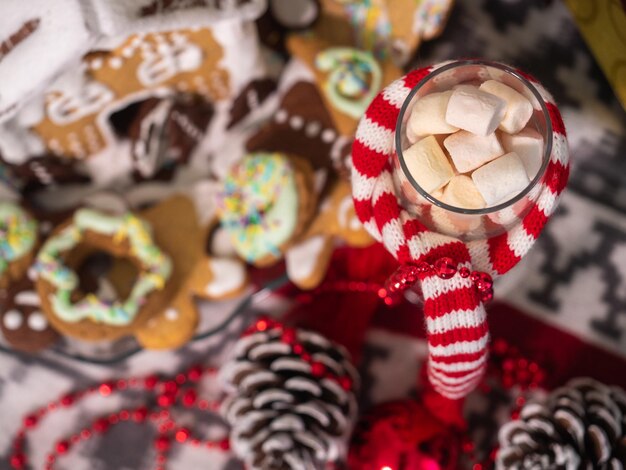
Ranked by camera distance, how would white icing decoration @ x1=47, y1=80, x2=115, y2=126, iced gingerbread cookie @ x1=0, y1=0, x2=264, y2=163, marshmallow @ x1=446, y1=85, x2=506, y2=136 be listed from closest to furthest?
marshmallow @ x1=446, y1=85, x2=506, y2=136
iced gingerbread cookie @ x1=0, y1=0, x2=264, y2=163
white icing decoration @ x1=47, y1=80, x2=115, y2=126

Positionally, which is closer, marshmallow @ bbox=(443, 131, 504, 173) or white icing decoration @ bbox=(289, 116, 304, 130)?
marshmallow @ bbox=(443, 131, 504, 173)

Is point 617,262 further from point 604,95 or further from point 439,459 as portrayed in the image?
point 439,459

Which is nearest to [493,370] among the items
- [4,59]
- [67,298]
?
[67,298]

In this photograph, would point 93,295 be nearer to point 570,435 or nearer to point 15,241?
point 15,241

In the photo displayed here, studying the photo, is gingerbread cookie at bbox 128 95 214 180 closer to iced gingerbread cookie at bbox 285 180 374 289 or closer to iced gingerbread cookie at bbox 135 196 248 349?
iced gingerbread cookie at bbox 135 196 248 349

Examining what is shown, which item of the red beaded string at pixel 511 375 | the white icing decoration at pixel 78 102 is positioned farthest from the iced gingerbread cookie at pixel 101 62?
the red beaded string at pixel 511 375

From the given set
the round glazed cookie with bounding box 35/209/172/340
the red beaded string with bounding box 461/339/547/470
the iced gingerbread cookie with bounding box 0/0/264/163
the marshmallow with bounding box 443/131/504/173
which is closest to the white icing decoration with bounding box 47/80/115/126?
the iced gingerbread cookie with bounding box 0/0/264/163

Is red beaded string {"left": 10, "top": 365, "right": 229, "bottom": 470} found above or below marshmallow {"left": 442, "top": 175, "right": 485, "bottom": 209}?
below

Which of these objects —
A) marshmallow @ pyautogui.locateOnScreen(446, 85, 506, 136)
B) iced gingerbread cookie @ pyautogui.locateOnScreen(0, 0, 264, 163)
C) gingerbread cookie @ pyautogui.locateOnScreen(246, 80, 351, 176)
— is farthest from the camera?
gingerbread cookie @ pyautogui.locateOnScreen(246, 80, 351, 176)

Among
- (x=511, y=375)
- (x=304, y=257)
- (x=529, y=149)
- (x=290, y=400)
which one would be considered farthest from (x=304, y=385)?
(x=529, y=149)
